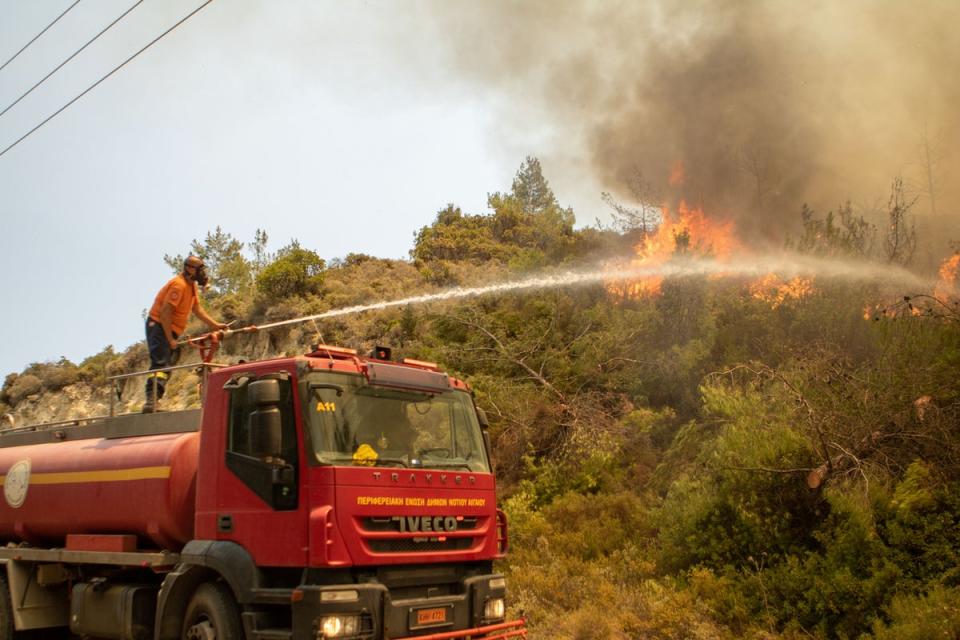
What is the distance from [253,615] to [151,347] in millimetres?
4695

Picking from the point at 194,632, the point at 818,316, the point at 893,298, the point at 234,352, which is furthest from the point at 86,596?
the point at 234,352

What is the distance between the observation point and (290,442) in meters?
6.85

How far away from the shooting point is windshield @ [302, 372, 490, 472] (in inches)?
272

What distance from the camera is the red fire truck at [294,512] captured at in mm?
6633

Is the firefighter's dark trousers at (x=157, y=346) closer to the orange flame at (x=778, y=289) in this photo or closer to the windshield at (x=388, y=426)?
the windshield at (x=388, y=426)

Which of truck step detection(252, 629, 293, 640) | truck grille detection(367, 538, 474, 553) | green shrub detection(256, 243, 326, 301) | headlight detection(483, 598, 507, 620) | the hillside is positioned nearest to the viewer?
truck step detection(252, 629, 293, 640)

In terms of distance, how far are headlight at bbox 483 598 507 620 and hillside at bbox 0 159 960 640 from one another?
2.40 metres

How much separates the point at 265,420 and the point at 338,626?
1.72 meters

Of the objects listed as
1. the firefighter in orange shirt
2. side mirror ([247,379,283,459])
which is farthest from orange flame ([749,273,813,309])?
side mirror ([247,379,283,459])

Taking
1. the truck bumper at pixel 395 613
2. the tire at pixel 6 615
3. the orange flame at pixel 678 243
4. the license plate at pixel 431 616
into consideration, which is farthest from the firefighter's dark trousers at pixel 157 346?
the orange flame at pixel 678 243

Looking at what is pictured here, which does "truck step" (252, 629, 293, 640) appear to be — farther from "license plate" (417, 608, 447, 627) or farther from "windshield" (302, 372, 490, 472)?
"windshield" (302, 372, 490, 472)

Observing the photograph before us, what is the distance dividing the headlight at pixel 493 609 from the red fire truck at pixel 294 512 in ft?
0.05

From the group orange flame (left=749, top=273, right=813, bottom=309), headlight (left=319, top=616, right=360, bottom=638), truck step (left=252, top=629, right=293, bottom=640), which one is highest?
orange flame (left=749, top=273, right=813, bottom=309)

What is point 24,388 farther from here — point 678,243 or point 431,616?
point 431,616
